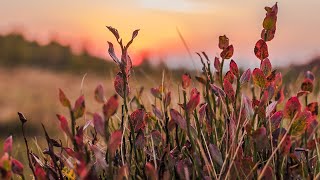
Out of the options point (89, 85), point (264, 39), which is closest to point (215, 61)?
point (264, 39)

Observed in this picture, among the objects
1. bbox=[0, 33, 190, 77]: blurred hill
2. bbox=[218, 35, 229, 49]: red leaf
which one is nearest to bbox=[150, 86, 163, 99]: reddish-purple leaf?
bbox=[218, 35, 229, 49]: red leaf

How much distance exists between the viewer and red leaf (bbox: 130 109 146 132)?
6.97 feet

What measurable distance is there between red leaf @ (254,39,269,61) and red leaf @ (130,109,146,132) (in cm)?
53

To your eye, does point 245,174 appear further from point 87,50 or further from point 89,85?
point 87,50

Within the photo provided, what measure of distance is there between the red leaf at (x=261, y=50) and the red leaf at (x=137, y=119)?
21.0 inches

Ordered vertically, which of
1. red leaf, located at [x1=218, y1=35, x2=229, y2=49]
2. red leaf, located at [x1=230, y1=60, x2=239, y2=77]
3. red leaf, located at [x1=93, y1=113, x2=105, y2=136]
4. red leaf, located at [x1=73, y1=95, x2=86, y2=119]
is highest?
red leaf, located at [x1=218, y1=35, x2=229, y2=49]

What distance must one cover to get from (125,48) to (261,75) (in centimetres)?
57

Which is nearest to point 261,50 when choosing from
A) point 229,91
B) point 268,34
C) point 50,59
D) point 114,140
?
point 268,34

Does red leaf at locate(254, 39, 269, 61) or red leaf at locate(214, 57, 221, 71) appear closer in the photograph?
red leaf at locate(254, 39, 269, 61)

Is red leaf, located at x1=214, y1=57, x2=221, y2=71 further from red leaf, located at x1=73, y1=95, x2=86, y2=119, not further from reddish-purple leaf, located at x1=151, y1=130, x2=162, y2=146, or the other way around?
red leaf, located at x1=73, y1=95, x2=86, y2=119

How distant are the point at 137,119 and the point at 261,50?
580mm

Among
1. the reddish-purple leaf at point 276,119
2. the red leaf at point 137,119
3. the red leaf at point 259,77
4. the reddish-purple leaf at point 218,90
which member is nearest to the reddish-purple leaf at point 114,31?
the red leaf at point 137,119

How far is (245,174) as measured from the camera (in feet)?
6.80

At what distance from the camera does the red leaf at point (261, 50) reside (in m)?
2.24
